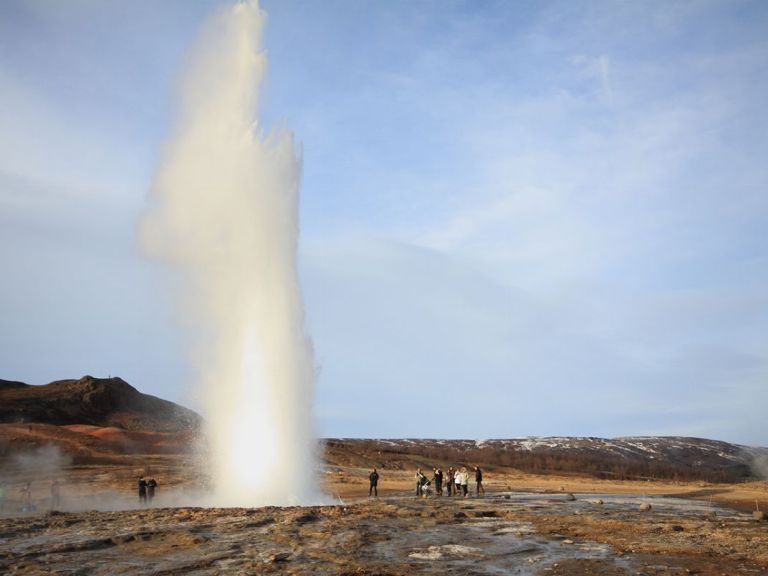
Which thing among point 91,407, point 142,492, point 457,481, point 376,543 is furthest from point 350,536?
point 91,407

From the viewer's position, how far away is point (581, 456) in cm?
9625

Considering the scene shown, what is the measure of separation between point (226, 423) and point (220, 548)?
11.0 m

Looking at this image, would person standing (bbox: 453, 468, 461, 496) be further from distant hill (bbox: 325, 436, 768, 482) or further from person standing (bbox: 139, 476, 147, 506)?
distant hill (bbox: 325, 436, 768, 482)

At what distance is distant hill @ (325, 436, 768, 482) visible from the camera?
6594 cm

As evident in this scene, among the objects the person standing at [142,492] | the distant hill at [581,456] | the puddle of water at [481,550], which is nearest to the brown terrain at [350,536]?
the puddle of water at [481,550]

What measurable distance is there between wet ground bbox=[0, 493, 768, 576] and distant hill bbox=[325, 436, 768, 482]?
37990mm

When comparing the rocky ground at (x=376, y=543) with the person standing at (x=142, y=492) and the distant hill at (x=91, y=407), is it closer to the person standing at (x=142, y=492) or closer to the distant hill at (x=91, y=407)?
the person standing at (x=142, y=492)

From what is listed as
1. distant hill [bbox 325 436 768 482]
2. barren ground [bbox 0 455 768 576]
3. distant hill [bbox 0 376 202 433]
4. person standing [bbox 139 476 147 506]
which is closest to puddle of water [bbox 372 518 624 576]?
barren ground [bbox 0 455 768 576]

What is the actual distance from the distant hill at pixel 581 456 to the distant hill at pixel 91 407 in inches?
753

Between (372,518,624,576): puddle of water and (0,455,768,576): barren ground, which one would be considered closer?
(0,455,768,576): barren ground

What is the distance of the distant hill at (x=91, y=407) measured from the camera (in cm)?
6353

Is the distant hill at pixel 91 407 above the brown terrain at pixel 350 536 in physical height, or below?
above

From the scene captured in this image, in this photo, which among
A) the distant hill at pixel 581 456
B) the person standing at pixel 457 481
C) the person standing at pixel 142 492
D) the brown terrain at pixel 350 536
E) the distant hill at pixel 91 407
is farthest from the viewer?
the distant hill at pixel 581 456

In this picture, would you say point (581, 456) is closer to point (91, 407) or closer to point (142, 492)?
point (91, 407)
